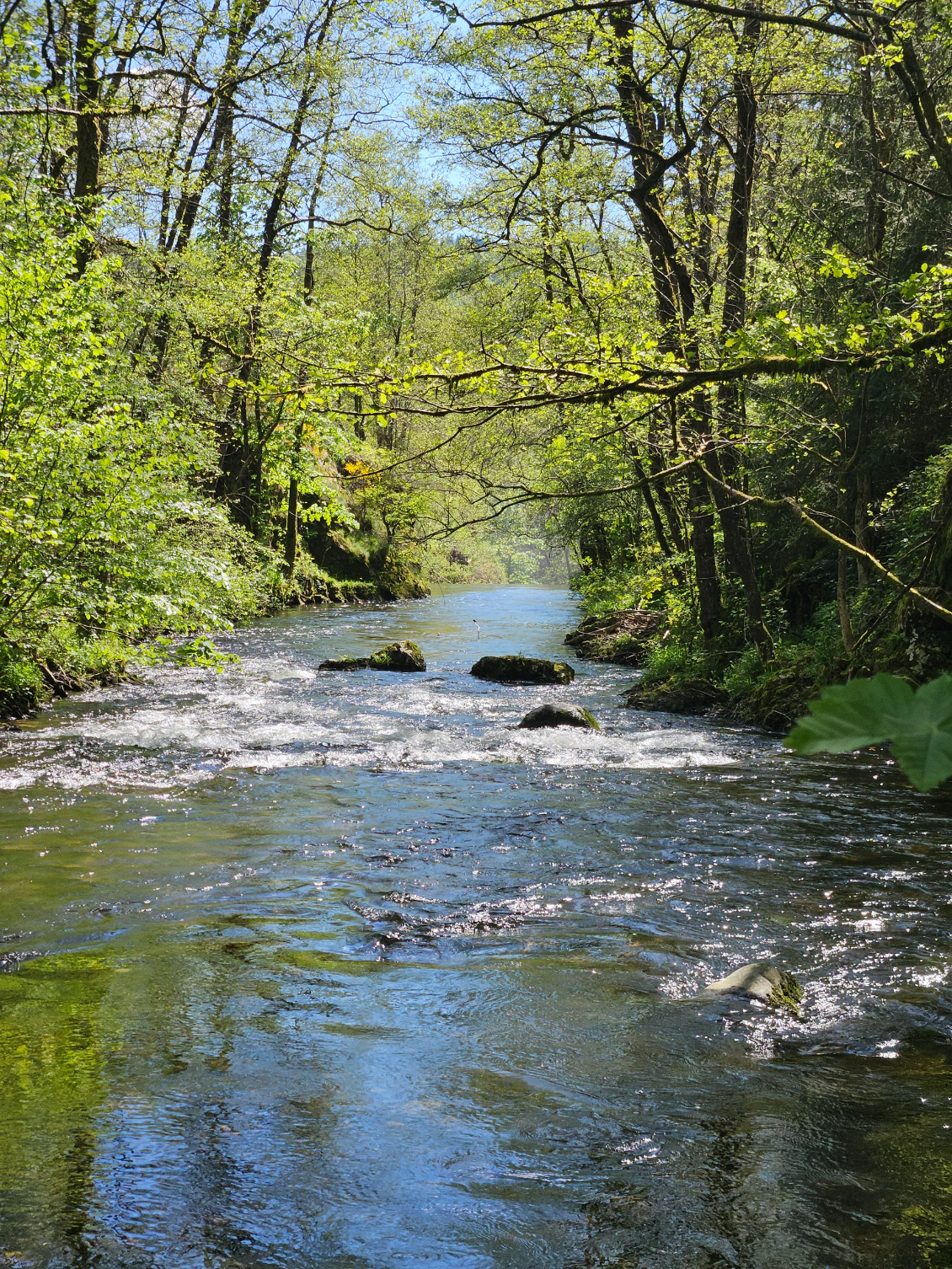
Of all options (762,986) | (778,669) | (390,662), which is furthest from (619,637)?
(762,986)

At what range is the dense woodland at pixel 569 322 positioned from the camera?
7.09 meters

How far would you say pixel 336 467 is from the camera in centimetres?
3747

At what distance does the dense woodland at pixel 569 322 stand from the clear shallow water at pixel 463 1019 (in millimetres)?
2165

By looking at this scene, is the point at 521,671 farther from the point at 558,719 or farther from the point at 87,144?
the point at 87,144

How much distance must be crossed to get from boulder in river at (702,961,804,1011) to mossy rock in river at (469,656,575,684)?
1147cm

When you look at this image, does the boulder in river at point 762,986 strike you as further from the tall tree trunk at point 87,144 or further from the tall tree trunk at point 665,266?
the tall tree trunk at point 87,144

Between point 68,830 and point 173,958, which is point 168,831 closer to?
point 68,830

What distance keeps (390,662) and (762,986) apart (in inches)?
503

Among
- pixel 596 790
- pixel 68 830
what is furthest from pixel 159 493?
pixel 596 790

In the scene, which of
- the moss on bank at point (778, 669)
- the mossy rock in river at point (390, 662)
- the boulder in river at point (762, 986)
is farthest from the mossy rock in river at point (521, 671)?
the boulder in river at point (762, 986)

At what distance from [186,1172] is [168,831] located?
4451 mm

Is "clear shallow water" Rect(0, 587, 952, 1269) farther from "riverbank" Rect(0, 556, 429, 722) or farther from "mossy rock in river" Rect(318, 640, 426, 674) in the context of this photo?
"mossy rock in river" Rect(318, 640, 426, 674)

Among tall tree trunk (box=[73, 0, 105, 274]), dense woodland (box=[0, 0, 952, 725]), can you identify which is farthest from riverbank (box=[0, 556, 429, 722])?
tall tree trunk (box=[73, 0, 105, 274])

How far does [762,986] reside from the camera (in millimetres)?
5090
